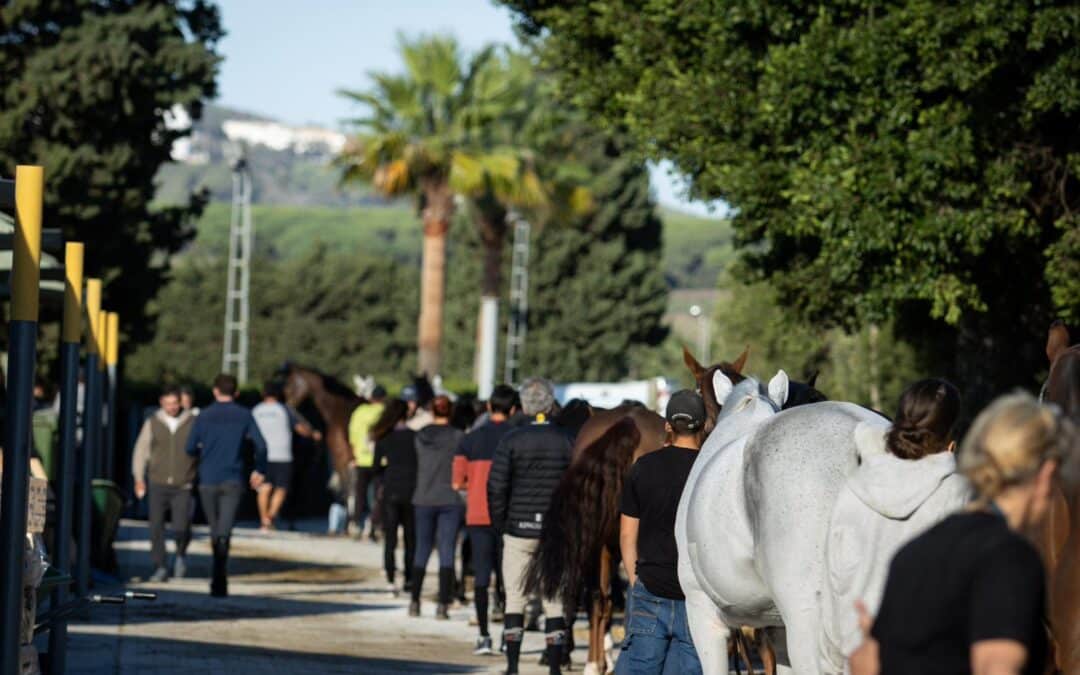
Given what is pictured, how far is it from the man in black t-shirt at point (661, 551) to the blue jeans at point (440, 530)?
24.1 ft

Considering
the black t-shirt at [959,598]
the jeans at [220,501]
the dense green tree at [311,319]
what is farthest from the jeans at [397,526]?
the dense green tree at [311,319]

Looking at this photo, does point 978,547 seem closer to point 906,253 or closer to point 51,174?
point 906,253

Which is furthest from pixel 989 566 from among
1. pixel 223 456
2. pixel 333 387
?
pixel 333 387

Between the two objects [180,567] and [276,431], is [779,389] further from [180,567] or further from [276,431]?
[276,431]

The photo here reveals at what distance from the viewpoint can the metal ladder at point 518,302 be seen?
72.1 m

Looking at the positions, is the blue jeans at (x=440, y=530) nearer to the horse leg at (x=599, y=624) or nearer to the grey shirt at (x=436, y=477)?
the grey shirt at (x=436, y=477)

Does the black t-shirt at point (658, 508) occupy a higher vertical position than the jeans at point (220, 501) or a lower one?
higher

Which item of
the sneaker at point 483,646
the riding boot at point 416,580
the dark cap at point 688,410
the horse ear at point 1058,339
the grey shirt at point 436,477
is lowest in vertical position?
the sneaker at point 483,646

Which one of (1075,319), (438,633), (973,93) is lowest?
(438,633)

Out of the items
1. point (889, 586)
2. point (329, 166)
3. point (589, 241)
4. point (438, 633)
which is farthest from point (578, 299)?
point (889, 586)

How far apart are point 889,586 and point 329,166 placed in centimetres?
3912

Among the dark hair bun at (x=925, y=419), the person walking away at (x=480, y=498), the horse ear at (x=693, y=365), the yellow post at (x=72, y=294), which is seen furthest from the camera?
the person walking away at (x=480, y=498)

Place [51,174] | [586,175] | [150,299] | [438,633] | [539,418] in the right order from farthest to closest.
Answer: [586,175]
[150,299]
[51,174]
[438,633]
[539,418]

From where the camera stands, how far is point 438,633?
53.8ft
